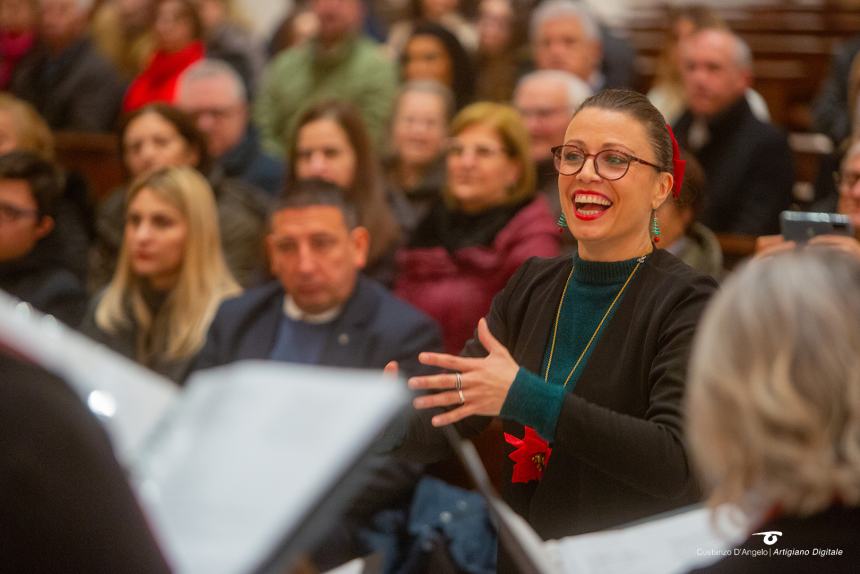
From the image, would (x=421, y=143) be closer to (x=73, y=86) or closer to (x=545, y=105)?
(x=545, y=105)

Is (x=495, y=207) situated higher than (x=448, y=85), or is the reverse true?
(x=448, y=85)

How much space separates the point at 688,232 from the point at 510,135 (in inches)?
42.3

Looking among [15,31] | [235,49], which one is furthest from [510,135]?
[15,31]

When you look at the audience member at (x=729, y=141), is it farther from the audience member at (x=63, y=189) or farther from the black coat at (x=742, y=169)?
the audience member at (x=63, y=189)

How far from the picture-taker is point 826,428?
1.23 metres

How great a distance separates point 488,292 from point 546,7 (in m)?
2.61

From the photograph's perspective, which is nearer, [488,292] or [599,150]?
[599,150]

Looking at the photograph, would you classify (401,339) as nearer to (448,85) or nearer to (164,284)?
(164,284)

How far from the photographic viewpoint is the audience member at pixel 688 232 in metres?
1.89

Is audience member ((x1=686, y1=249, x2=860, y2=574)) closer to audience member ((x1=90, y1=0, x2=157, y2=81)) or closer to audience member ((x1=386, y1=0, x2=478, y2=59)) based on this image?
audience member ((x1=386, y1=0, x2=478, y2=59))

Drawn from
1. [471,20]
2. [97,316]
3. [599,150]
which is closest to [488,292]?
[599,150]

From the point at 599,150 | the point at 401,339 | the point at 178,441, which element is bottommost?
the point at 401,339

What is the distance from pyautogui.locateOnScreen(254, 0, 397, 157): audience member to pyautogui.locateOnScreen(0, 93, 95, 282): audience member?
3.31ft

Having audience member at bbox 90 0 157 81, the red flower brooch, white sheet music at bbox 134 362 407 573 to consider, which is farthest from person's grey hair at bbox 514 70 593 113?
audience member at bbox 90 0 157 81
